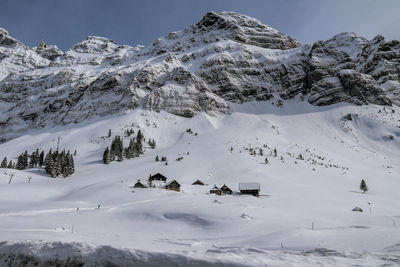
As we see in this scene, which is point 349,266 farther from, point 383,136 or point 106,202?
point 383,136

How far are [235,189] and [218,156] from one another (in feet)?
71.1

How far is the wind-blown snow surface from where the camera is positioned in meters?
14.2

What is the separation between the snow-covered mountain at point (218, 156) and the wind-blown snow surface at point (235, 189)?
20 centimetres

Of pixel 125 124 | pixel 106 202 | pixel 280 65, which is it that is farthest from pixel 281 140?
pixel 280 65

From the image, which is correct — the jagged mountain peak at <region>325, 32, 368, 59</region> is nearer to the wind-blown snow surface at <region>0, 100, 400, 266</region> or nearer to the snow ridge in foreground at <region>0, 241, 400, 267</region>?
the wind-blown snow surface at <region>0, 100, 400, 266</region>

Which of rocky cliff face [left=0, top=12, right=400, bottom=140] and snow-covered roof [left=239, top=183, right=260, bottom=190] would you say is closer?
snow-covered roof [left=239, top=183, right=260, bottom=190]

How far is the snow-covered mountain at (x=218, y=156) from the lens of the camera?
13.3m

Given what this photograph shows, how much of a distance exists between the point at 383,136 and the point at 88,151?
110 m

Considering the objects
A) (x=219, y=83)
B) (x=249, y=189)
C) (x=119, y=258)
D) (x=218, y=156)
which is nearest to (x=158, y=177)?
(x=249, y=189)

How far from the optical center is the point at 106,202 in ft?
121

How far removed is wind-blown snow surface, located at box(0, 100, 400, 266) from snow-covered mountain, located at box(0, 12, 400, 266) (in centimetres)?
20

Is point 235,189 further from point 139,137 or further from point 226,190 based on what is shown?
point 139,137

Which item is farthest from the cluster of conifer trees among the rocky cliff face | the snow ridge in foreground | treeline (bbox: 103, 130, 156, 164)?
the snow ridge in foreground

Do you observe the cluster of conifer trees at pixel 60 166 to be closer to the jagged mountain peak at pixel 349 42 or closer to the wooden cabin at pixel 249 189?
the wooden cabin at pixel 249 189
